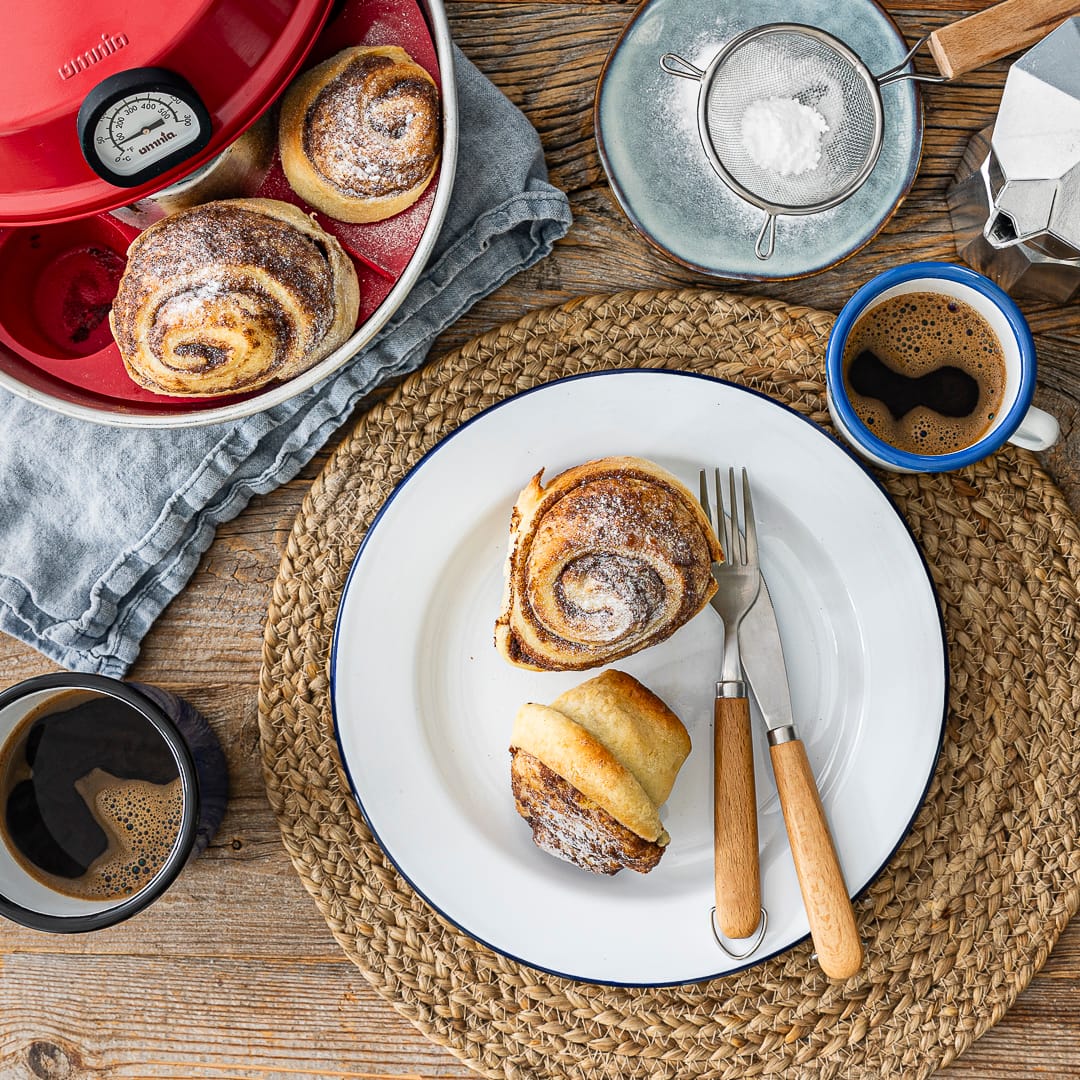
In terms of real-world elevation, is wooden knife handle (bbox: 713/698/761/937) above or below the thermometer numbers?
below

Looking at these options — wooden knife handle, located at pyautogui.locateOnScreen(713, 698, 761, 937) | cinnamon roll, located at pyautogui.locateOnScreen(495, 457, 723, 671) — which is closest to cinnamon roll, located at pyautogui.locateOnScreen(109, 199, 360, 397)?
cinnamon roll, located at pyautogui.locateOnScreen(495, 457, 723, 671)

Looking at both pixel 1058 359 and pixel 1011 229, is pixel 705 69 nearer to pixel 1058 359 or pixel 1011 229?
pixel 1011 229

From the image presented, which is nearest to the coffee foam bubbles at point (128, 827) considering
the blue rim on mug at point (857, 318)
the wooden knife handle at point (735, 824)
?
the wooden knife handle at point (735, 824)

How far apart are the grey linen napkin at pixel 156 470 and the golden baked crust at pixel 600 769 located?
0.54 meters

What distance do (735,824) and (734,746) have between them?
0.10m

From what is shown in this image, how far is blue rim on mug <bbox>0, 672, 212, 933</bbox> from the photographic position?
4.11 feet

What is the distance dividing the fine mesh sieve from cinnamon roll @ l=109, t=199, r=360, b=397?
581 millimetres

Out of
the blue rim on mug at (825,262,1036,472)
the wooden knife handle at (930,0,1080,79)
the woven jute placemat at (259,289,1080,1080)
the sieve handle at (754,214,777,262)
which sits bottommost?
the woven jute placemat at (259,289,1080,1080)

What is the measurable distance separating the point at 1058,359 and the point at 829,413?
359mm

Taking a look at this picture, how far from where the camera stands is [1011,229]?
1.32 m

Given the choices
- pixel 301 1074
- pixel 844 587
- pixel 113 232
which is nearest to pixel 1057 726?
pixel 844 587

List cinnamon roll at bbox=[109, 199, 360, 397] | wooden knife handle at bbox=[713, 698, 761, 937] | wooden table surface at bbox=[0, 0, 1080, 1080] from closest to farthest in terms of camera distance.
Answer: cinnamon roll at bbox=[109, 199, 360, 397], wooden knife handle at bbox=[713, 698, 761, 937], wooden table surface at bbox=[0, 0, 1080, 1080]

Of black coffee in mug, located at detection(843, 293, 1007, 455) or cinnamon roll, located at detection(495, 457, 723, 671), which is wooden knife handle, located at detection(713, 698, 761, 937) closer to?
cinnamon roll, located at detection(495, 457, 723, 671)

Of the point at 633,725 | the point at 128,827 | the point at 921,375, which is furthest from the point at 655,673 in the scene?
the point at 128,827
